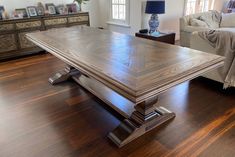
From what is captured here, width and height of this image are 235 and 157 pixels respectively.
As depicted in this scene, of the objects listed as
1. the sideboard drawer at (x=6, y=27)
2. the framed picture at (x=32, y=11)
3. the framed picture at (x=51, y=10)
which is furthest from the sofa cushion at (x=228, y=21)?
the sideboard drawer at (x=6, y=27)

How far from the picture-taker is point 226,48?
252 cm

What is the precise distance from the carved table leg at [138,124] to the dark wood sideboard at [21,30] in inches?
126

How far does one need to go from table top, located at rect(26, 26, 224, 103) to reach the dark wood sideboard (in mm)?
1832

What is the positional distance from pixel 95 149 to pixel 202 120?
3.84 feet

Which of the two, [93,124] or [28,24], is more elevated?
[28,24]

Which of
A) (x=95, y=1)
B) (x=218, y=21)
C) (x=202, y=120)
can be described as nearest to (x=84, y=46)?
(x=202, y=120)

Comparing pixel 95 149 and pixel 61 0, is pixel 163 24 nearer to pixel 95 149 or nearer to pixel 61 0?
pixel 61 0

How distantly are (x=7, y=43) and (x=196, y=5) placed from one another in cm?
501

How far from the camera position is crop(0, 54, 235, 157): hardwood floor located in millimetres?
1797

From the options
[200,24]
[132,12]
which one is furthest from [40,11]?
[200,24]

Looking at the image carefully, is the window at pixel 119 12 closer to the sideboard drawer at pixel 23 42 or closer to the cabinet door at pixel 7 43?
the sideboard drawer at pixel 23 42

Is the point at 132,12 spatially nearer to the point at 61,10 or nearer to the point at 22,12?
the point at 61,10

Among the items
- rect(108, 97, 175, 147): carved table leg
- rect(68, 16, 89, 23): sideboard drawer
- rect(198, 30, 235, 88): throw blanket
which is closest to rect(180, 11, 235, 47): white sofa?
rect(198, 30, 235, 88): throw blanket

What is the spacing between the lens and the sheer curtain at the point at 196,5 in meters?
5.54
